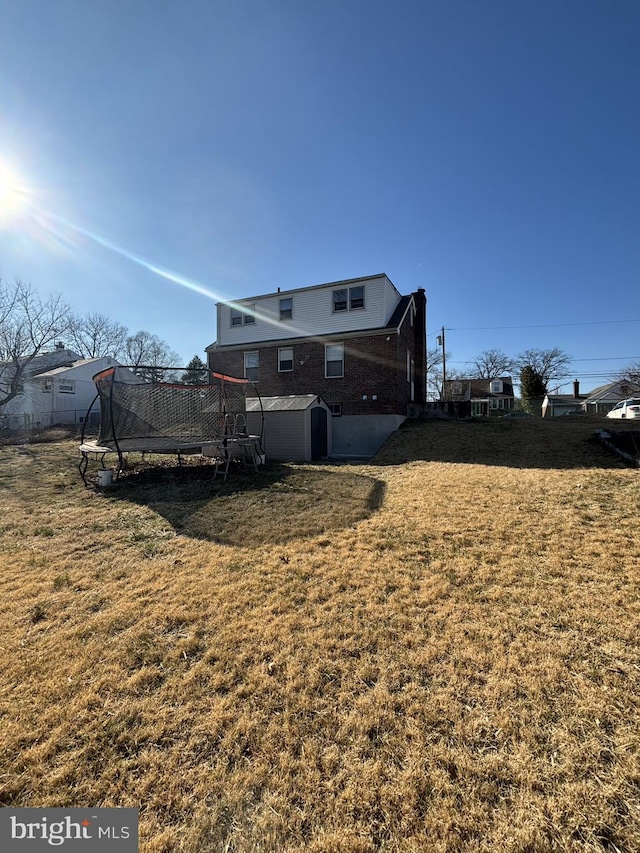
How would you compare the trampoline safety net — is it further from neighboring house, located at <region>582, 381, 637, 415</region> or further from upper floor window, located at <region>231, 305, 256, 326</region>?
neighboring house, located at <region>582, 381, 637, 415</region>

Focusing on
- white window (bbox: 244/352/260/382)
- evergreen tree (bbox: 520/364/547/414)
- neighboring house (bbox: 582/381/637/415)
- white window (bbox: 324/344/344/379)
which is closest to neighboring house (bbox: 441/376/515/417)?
evergreen tree (bbox: 520/364/547/414)

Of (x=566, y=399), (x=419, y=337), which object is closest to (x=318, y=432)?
(x=419, y=337)

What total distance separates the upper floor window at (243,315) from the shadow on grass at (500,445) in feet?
Result: 31.3

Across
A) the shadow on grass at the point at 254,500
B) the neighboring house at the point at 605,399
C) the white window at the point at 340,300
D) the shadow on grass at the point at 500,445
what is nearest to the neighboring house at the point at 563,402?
the neighboring house at the point at 605,399

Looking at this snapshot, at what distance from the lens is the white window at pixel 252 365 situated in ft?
58.8

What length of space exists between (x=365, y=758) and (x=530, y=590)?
237 cm

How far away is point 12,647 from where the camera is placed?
284 centimetres

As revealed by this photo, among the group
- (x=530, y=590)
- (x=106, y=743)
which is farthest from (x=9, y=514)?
(x=530, y=590)

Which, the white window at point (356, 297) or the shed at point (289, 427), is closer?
the shed at point (289, 427)

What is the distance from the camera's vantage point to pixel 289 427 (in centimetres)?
1244

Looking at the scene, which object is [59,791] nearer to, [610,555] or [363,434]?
[610,555]

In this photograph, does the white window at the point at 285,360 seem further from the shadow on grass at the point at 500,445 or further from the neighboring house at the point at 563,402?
the neighboring house at the point at 563,402

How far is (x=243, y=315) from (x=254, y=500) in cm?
1388

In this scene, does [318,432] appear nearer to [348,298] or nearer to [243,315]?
[348,298]
